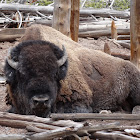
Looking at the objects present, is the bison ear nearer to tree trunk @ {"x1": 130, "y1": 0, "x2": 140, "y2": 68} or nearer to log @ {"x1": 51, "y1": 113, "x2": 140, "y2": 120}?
log @ {"x1": 51, "y1": 113, "x2": 140, "y2": 120}

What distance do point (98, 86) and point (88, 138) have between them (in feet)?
9.02

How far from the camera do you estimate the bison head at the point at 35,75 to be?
522 cm

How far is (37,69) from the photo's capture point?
215 inches

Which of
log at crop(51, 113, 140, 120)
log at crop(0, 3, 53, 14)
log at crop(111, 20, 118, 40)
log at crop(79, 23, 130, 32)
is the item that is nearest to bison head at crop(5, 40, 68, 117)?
log at crop(51, 113, 140, 120)

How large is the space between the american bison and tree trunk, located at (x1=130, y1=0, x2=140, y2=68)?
121 cm

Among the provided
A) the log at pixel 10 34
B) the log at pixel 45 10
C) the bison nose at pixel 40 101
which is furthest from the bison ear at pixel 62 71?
the log at pixel 45 10

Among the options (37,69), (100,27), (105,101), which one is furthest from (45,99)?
(100,27)

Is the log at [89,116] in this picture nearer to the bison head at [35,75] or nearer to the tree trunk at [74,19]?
the bison head at [35,75]

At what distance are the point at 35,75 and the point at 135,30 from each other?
3.91 metres

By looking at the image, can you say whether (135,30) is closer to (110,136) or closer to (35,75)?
(35,75)

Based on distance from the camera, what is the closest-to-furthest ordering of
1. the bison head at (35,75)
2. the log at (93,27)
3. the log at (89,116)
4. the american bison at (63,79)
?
1. the log at (89,116)
2. the bison head at (35,75)
3. the american bison at (63,79)
4. the log at (93,27)

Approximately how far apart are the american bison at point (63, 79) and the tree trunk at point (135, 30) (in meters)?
1.21

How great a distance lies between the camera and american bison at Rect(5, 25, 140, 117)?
5434mm

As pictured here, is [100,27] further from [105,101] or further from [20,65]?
[20,65]
